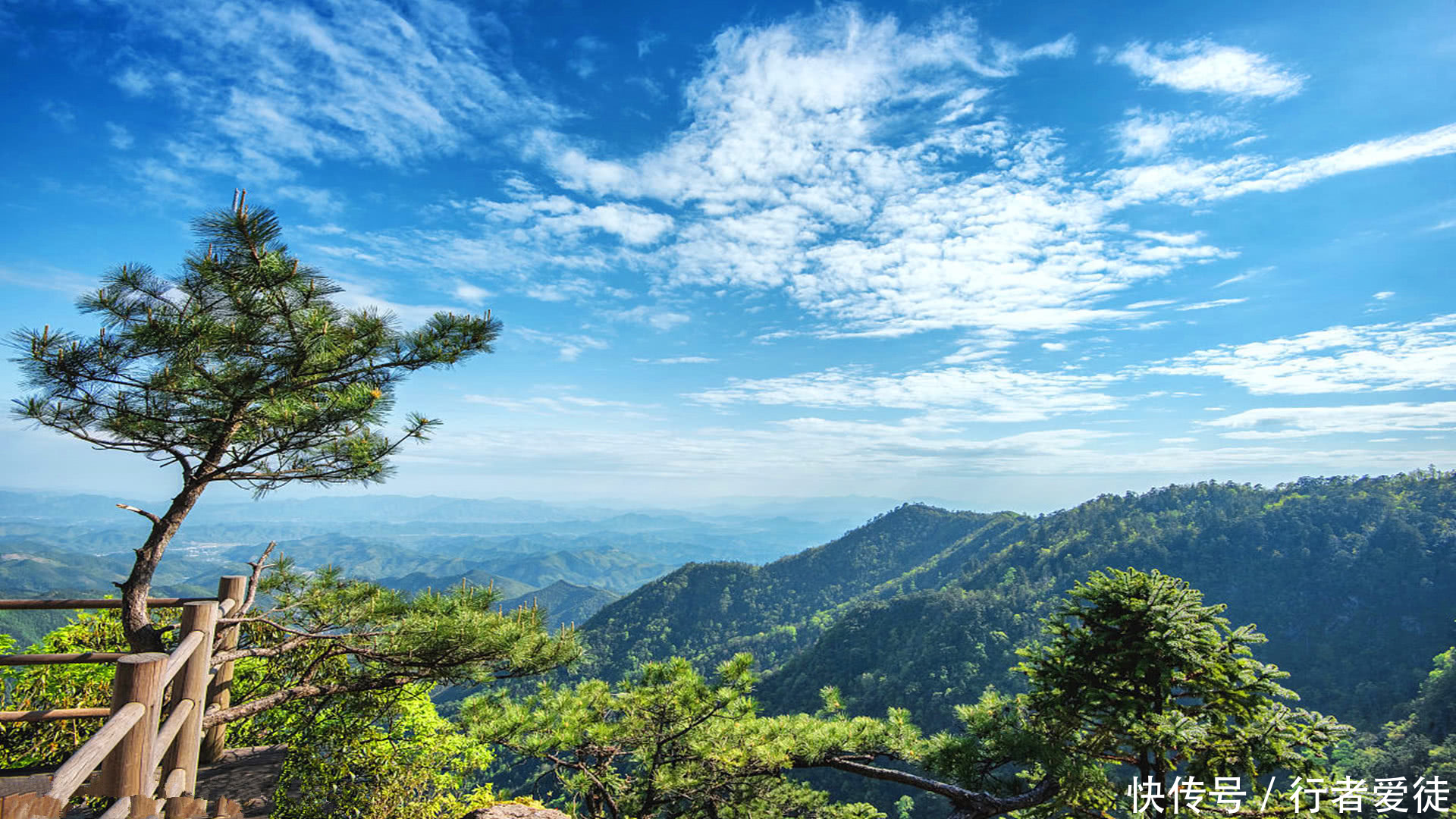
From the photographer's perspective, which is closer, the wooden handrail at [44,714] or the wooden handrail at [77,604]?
the wooden handrail at [44,714]

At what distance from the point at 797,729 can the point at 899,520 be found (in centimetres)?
16619

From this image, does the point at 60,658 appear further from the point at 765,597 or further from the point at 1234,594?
the point at 765,597

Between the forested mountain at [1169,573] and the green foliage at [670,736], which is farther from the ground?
the green foliage at [670,736]

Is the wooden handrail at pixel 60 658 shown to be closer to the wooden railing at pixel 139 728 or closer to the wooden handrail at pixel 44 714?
the wooden railing at pixel 139 728

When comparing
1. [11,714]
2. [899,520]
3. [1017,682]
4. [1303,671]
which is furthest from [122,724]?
[899,520]

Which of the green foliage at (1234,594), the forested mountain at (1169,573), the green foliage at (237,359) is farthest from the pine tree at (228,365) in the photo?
the green foliage at (1234,594)

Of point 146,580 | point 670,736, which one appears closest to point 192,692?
point 146,580

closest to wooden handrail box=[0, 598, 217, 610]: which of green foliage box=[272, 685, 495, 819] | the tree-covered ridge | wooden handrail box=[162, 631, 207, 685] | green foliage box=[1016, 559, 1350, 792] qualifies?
wooden handrail box=[162, 631, 207, 685]

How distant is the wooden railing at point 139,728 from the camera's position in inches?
88.6

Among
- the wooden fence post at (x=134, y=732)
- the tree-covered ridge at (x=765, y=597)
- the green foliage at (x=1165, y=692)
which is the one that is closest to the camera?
the wooden fence post at (x=134, y=732)

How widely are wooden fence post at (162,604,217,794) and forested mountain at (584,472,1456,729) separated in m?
53.1

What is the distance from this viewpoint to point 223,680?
5137 mm

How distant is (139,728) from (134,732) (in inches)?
0.9

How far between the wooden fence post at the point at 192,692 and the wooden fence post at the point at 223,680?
143 cm
